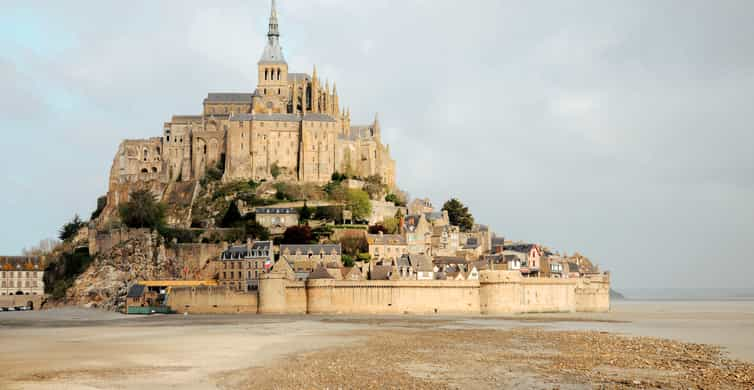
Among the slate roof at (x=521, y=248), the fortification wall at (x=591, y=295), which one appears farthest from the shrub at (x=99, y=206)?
the fortification wall at (x=591, y=295)

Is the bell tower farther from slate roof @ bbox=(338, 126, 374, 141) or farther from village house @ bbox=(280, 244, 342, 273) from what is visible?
village house @ bbox=(280, 244, 342, 273)

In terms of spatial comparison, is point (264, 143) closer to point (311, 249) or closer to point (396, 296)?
point (311, 249)

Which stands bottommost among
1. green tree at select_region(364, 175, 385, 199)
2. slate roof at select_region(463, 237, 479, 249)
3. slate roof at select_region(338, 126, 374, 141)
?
slate roof at select_region(463, 237, 479, 249)

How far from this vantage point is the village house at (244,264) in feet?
232

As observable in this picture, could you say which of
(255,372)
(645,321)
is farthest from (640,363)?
(645,321)

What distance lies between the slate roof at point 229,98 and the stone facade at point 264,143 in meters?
0.11

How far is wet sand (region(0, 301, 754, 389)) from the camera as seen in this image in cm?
2923

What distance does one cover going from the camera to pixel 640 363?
33188 millimetres

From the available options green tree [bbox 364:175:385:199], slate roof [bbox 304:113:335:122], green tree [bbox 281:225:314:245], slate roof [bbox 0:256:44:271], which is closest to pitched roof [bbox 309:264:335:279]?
green tree [bbox 281:225:314:245]

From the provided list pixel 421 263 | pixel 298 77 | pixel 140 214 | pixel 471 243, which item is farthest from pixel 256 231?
pixel 298 77

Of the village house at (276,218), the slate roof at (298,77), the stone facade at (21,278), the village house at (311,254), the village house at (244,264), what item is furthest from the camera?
the slate roof at (298,77)

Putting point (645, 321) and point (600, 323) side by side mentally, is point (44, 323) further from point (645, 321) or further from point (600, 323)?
point (645, 321)

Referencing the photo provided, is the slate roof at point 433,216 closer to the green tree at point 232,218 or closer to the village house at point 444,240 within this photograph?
the village house at point 444,240

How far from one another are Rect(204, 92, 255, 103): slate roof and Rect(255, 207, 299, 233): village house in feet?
66.1
